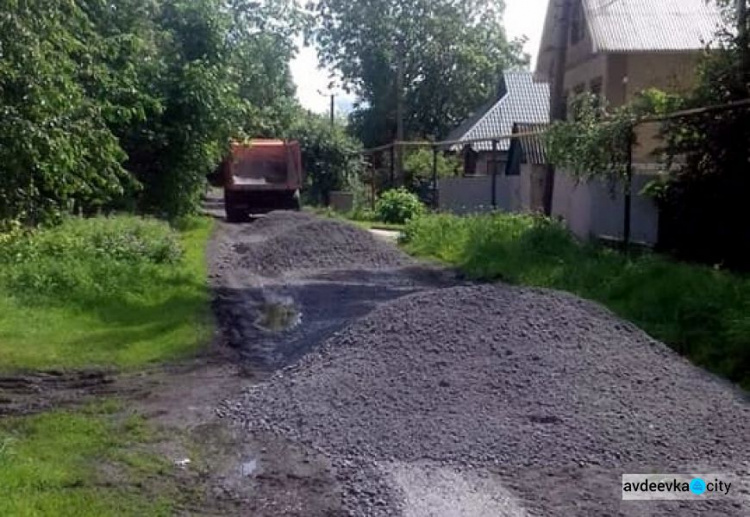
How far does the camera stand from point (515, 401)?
8.24 meters

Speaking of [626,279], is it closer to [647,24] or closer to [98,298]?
[98,298]

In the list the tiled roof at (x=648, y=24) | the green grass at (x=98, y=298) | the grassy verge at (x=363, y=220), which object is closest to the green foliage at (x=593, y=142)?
the green grass at (x=98, y=298)

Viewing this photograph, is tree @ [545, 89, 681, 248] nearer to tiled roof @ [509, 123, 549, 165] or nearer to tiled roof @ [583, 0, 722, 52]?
tiled roof @ [509, 123, 549, 165]

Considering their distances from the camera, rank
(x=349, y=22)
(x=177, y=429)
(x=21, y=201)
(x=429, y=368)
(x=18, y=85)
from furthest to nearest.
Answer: (x=349, y=22) → (x=21, y=201) → (x=18, y=85) → (x=429, y=368) → (x=177, y=429)

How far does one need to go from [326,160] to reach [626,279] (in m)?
37.4

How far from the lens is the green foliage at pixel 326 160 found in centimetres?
5006

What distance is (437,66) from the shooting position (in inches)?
2547

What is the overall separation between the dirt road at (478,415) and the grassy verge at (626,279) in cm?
94

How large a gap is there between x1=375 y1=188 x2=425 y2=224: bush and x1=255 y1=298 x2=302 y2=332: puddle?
19.8m

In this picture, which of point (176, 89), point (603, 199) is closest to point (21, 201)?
point (603, 199)

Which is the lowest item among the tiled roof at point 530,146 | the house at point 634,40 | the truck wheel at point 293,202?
the truck wheel at point 293,202

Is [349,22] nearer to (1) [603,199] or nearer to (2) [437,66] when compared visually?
(2) [437,66]

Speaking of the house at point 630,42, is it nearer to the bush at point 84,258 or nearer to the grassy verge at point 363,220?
the grassy verge at point 363,220

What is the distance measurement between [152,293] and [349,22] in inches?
2015
